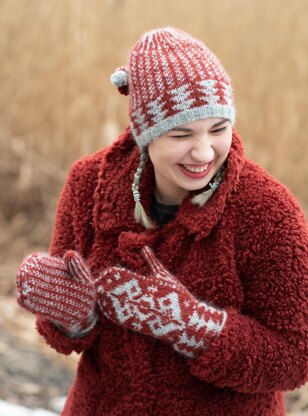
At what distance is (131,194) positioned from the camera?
1874mm

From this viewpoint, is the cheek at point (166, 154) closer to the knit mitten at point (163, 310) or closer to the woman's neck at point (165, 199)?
the woman's neck at point (165, 199)

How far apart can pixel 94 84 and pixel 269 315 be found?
10.9 ft

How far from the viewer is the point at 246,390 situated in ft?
5.71

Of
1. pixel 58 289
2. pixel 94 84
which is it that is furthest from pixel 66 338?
pixel 94 84

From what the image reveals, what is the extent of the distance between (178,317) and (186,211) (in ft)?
0.81

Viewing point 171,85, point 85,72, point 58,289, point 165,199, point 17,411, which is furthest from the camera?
point 85,72

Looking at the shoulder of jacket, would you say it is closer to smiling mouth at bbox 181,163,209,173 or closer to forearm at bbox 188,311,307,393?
smiling mouth at bbox 181,163,209,173

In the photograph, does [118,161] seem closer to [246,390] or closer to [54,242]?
[54,242]

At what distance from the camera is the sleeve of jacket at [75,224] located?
189 centimetres

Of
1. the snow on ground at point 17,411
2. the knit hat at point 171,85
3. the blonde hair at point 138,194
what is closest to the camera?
the knit hat at point 171,85

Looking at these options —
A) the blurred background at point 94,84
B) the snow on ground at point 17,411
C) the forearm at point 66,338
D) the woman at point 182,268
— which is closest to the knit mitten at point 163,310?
the woman at point 182,268

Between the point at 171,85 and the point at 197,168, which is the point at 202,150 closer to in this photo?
the point at 197,168

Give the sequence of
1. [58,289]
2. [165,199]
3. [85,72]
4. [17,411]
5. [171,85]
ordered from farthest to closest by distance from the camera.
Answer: [85,72], [17,411], [165,199], [58,289], [171,85]

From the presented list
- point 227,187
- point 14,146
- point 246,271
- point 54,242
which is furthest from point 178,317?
point 14,146
